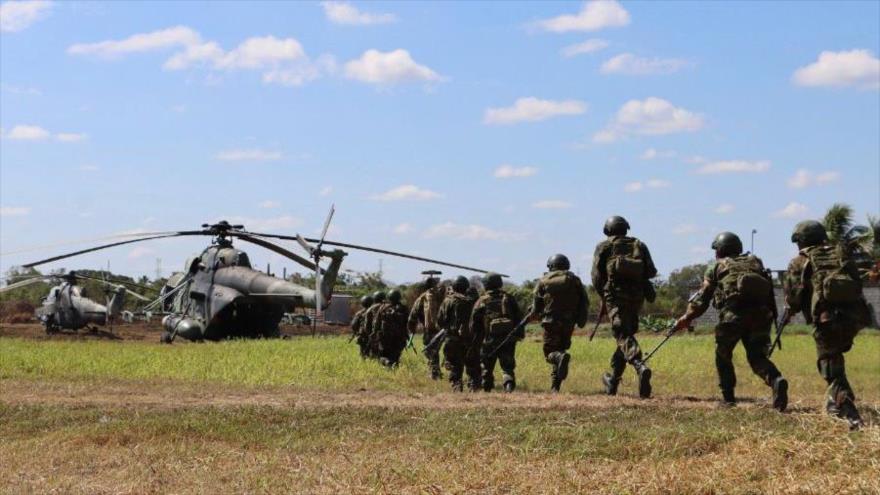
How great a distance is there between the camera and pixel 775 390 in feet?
35.0

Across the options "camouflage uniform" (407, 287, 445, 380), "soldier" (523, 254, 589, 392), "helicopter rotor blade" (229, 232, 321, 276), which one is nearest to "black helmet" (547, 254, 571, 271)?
"soldier" (523, 254, 589, 392)

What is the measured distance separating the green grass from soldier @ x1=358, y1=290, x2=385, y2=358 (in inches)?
14.9

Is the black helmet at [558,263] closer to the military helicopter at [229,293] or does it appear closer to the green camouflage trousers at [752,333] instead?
the green camouflage trousers at [752,333]

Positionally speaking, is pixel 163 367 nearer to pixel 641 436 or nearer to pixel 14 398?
pixel 14 398

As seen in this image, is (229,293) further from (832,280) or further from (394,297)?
(832,280)

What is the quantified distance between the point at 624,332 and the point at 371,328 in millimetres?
7973

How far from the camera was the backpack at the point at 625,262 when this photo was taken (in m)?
12.7

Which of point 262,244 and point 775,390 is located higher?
point 262,244

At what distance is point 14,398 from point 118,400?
1276 mm

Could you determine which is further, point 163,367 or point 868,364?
point 868,364

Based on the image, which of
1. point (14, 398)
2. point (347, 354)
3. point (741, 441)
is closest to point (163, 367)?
point (347, 354)

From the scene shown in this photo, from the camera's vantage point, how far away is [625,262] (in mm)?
12656

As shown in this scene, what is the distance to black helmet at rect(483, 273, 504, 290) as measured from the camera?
15.1 m

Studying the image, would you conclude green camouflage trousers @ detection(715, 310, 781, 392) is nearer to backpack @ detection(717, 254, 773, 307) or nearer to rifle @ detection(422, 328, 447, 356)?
A: backpack @ detection(717, 254, 773, 307)
